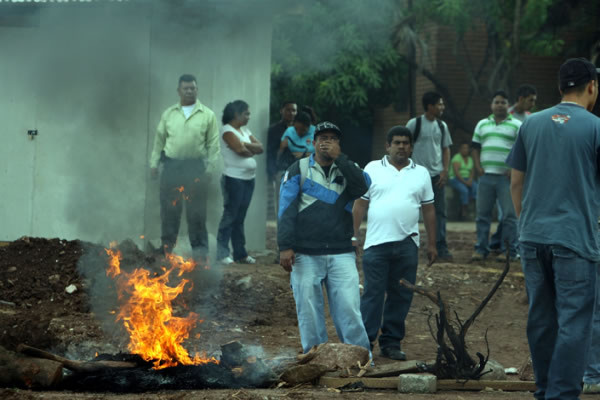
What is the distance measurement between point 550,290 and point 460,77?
51.0ft

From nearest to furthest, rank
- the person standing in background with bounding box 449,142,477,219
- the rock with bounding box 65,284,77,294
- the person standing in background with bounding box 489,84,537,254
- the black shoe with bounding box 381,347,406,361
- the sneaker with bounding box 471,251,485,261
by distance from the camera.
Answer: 1. the black shoe with bounding box 381,347,406,361
2. the rock with bounding box 65,284,77,294
3. the person standing in background with bounding box 489,84,537,254
4. the sneaker with bounding box 471,251,485,261
5. the person standing in background with bounding box 449,142,477,219

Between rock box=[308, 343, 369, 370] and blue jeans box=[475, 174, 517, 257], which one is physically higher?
blue jeans box=[475, 174, 517, 257]

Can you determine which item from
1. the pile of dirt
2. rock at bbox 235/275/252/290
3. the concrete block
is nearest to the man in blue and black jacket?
Result: the concrete block

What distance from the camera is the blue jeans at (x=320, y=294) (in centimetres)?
615

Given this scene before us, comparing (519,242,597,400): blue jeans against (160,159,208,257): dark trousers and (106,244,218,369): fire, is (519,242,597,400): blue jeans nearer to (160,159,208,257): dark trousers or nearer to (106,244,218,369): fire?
(106,244,218,369): fire

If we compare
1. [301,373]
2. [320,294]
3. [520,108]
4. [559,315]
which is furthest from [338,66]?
[559,315]

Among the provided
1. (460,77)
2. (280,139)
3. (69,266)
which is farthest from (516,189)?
(460,77)

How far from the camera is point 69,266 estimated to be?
898 centimetres

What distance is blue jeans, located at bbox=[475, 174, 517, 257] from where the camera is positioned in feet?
33.6

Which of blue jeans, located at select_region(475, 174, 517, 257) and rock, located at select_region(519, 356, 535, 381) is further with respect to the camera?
blue jeans, located at select_region(475, 174, 517, 257)

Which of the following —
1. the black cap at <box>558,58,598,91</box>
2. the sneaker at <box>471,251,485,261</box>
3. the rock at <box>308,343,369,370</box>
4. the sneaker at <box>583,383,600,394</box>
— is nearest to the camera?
the black cap at <box>558,58,598,91</box>

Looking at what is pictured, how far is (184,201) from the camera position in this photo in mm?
9883

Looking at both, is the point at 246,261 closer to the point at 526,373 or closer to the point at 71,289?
the point at 71,289

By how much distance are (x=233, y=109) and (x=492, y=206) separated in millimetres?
3547
